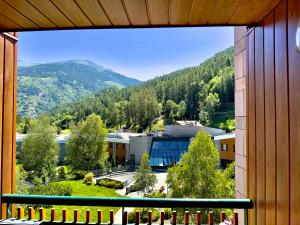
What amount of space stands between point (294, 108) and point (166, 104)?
17484 mm

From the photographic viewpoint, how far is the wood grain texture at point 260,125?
2082 mm

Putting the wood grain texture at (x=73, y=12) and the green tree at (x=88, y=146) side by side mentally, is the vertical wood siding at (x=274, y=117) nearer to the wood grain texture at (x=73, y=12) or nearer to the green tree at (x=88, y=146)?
the wood grain texture at (x=73, y=12)

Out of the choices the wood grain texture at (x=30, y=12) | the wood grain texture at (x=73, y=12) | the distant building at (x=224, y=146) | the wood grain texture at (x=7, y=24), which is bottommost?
the distant building at (x=224, y=146)

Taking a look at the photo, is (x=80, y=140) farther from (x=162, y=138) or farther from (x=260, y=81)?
(x=260, y=81)

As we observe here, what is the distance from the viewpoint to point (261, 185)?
6.96ft

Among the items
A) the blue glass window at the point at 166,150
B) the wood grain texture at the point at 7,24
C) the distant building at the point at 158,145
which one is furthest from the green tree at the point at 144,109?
the wood grain texture at the point at 7,24

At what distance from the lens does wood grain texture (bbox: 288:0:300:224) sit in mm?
1523

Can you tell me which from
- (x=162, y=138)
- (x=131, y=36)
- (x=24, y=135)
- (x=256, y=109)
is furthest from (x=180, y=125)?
(x=131, y=36)

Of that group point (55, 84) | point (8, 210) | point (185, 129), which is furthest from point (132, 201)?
point (55, 84)

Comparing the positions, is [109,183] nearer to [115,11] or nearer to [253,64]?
[253,64]

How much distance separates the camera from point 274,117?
73.7 inches

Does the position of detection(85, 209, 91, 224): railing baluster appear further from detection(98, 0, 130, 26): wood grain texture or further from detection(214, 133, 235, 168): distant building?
detection(214, 133, 235, 168): distant building

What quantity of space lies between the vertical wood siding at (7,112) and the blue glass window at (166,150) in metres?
12.1

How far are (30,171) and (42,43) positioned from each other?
92.9ft
